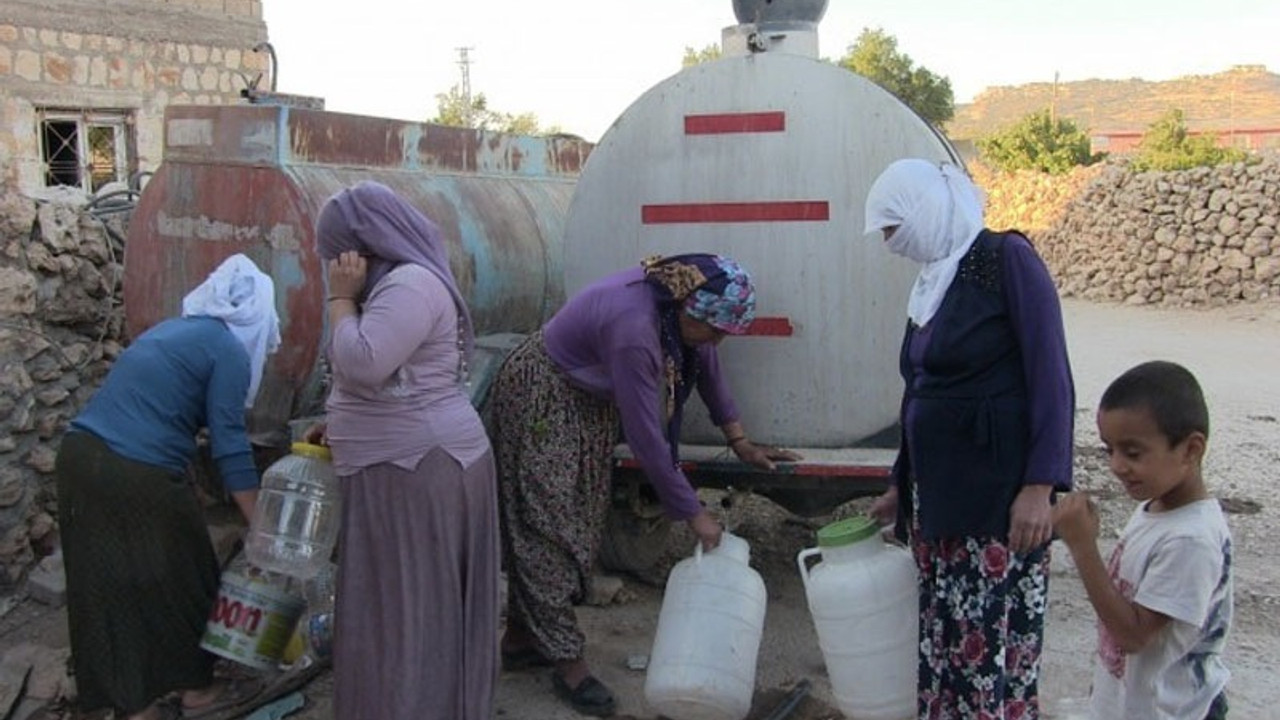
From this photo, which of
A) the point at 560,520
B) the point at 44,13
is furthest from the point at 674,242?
the point at 44,13

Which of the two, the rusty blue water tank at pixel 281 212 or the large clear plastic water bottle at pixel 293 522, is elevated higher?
the rusty blue water tank at pixel 281 212

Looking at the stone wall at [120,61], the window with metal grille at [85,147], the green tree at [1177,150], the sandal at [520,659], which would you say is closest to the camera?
the sandal at [520,659]

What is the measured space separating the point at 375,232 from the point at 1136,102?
6715 centimetres

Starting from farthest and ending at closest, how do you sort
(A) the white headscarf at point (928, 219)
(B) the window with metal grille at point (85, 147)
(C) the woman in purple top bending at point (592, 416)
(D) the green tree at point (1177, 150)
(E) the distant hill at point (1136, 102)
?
(E) the distant hill at point (1136, 102)
(D) the green tree at point (1177, 150)
(B) the window with metal grille at point (85, 147)
(C) the woman in purple top bending at point (592, 416)
(A) the white headscarf at point (928, 219)

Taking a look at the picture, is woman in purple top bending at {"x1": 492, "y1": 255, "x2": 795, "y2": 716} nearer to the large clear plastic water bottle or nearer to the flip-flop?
the large clear plastic water bottle

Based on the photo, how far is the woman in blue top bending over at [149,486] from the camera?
11.6ft

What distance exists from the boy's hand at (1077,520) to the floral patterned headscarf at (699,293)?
1.48m

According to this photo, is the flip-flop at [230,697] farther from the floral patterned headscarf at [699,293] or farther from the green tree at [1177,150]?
the green tree at [1177,150]

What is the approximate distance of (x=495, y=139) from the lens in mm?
6223

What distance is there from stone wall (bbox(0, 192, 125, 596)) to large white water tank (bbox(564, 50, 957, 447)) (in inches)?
94.6

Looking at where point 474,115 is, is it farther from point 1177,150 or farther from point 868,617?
point 868,617

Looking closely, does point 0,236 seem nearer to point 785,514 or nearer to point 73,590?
point 73,590

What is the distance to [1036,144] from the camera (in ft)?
94.3

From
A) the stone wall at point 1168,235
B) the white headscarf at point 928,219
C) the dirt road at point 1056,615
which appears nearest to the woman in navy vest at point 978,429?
the white headscarf at point 928,219
